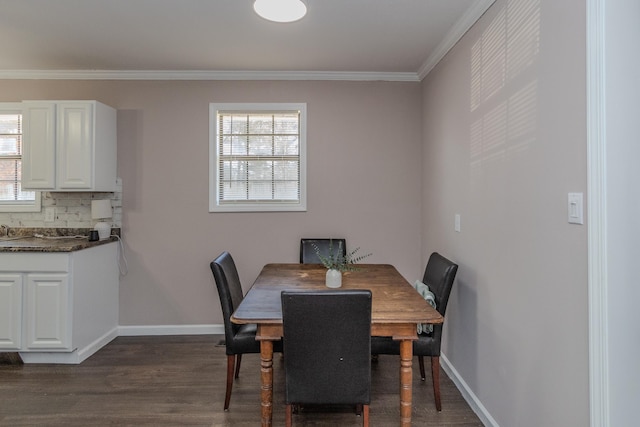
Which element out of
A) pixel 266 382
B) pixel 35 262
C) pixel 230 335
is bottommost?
pixel 266 382

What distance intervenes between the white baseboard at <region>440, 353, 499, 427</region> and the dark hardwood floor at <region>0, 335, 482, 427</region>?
4cm

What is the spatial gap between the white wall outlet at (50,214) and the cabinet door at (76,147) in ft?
1.47

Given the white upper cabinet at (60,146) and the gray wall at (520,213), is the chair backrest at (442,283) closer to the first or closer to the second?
the gray wall at (520,213)

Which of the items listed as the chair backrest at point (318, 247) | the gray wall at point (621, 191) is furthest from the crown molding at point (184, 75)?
the gray wall at point (621, 191)

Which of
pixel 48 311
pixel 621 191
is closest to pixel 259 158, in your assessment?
pixel 48 311

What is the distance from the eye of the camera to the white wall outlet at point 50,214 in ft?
11.1

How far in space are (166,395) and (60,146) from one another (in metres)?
2.31

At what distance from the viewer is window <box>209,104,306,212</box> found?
353 cm

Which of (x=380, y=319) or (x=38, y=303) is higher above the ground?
(x=380, y=319)

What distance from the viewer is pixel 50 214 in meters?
3.40

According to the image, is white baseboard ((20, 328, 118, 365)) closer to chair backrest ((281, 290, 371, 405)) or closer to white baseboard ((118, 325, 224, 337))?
white baseboard ((118, 325, 224, 337))

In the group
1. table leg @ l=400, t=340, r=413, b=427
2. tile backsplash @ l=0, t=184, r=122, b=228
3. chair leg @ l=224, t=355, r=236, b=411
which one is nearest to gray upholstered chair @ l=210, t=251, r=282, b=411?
chair leg @ l=224, t=355, r=236, b=411

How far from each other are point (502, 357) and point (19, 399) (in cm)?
305

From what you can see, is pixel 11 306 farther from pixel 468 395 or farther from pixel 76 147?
pixel 468 395
